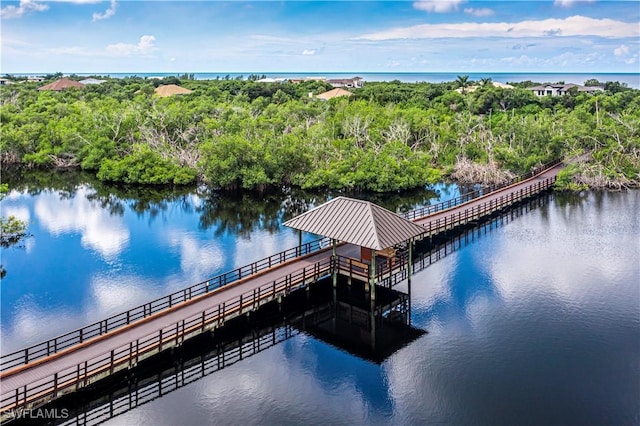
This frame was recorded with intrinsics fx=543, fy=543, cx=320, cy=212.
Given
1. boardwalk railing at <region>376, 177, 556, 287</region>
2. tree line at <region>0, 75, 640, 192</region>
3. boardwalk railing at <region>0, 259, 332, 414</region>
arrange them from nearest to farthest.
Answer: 1. boardwalk railing at <region>0, 259, 332, 414</region>
2. boardwalk railing at <region>376, 177, 556, 287</region>
3. tree line at <region>0, 75, 640, 192</region>

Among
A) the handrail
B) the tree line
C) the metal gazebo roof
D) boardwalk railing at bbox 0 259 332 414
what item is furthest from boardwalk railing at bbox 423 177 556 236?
boardwalk railing at bbox 0 259 332 414

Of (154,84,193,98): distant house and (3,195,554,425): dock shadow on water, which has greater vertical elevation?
(154,84,193,98): distant house

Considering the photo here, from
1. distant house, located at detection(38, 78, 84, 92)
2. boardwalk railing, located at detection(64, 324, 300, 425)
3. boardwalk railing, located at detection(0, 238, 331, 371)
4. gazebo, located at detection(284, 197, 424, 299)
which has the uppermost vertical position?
distant house, located at detection(38, 78, 84, 92)

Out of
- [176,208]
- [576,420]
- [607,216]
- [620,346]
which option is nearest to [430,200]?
[607,216]

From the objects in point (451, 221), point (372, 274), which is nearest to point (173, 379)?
point (372, 274)

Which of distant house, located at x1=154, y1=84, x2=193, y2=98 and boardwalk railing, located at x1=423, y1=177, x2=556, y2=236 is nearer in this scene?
boardwalk railing, located at x1=423, y1=177, x2=556, y2=236

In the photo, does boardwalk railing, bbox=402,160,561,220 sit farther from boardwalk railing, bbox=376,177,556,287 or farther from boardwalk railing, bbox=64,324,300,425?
boardwalk railing, bbox=64,324,300,425

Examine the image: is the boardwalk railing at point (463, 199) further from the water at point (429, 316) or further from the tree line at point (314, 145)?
the water at point (429, 316)
